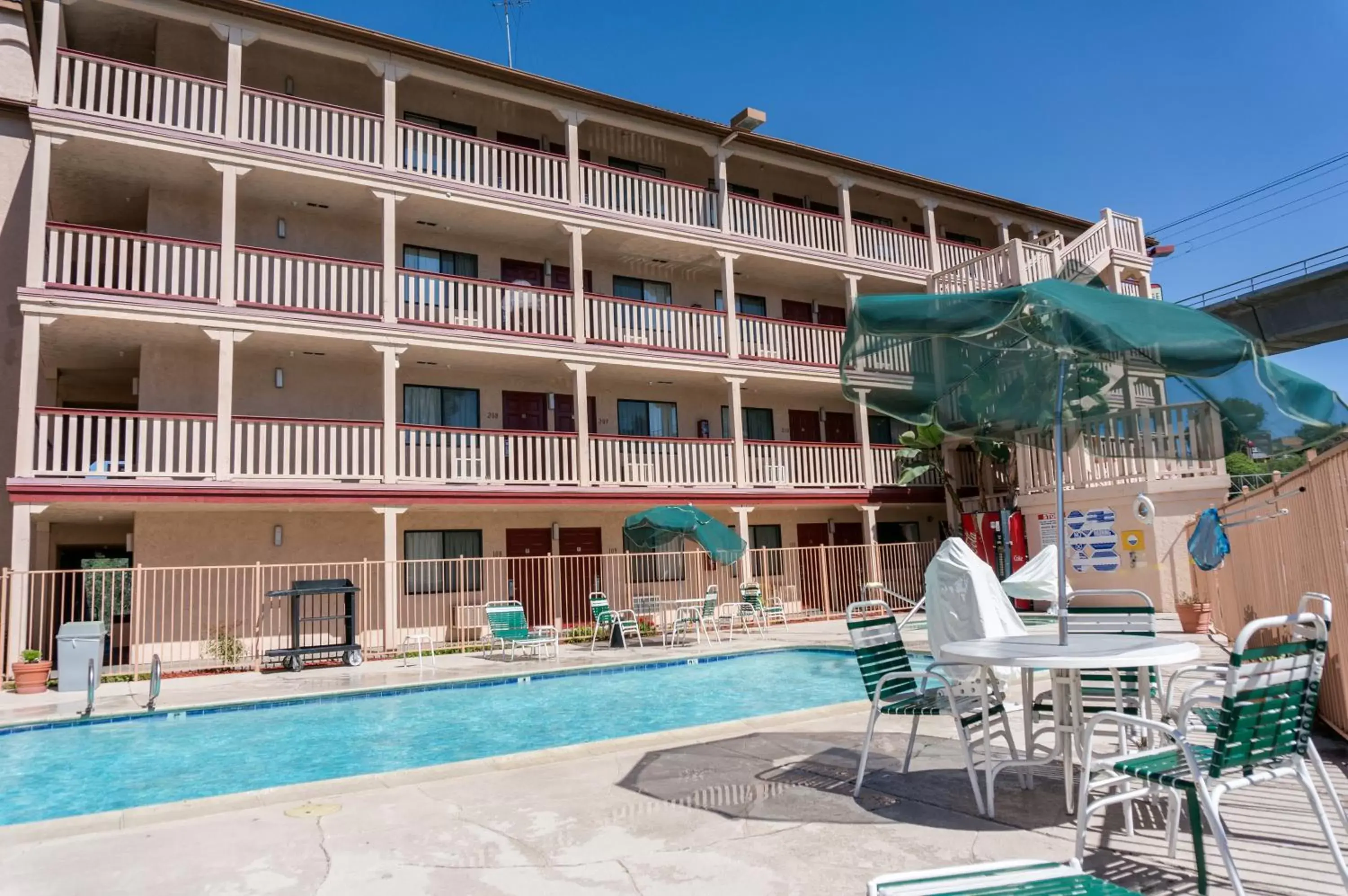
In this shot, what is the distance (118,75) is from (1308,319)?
1257 inches

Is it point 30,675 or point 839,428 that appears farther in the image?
point 839,428

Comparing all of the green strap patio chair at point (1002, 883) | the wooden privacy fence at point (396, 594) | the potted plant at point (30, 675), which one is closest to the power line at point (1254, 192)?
the wooden privacy fence at point (396, 594)

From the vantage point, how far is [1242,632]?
314 cm

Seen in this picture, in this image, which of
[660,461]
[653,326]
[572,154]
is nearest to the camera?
[572,154]

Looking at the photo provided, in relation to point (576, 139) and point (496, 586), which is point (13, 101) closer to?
point (576, 139)

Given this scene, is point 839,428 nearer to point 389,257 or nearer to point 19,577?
point 389,257

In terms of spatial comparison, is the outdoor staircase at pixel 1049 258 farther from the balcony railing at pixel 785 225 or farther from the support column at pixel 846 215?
the balcony railing at pixel 785 225

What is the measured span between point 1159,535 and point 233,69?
1923 centimetres

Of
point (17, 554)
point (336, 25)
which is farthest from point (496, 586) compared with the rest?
point (336, 25)

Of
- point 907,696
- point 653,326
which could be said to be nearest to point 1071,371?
point 907,696

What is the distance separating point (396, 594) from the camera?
52.1 feet

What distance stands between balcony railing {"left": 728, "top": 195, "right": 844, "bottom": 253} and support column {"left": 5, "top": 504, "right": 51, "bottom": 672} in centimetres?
1517

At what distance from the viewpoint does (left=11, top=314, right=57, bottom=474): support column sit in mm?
13539

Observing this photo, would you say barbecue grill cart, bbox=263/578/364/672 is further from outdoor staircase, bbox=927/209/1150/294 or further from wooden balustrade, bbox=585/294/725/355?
outdoor staircase, bbox=927/209/1150/294
